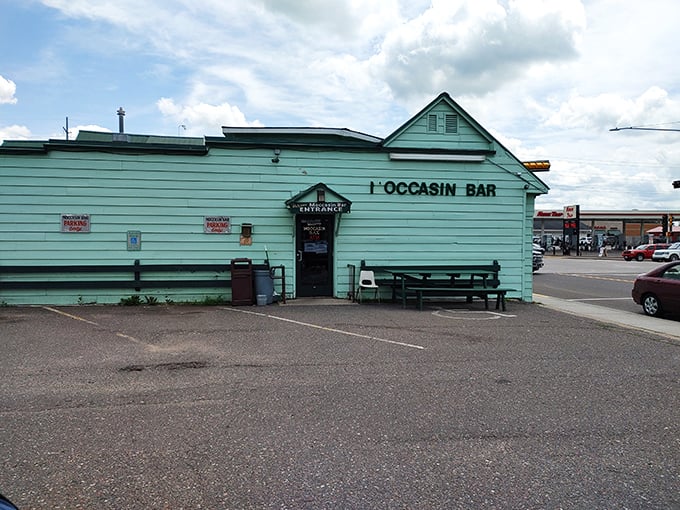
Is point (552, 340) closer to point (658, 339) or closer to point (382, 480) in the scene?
point (658, 339)

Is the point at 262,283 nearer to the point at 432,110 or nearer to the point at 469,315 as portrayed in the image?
the point at 469,315

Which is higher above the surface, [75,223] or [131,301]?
[75,223]

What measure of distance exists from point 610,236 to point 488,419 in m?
78.9

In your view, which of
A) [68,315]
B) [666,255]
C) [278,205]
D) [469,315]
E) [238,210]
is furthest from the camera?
[666,255]

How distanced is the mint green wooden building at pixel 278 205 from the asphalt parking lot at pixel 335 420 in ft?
12.7

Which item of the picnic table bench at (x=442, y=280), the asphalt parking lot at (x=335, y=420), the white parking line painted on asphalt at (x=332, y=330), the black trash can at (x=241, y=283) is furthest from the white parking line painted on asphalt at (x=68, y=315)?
the picnic table bench at (x=442, y=280)

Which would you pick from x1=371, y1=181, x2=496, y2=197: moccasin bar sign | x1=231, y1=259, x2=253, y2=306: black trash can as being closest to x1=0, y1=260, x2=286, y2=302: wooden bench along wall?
x1=231, y1=259, x2=253, y2=306: black trash can

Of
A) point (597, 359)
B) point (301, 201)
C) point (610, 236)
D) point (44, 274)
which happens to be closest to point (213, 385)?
point (597, 359)

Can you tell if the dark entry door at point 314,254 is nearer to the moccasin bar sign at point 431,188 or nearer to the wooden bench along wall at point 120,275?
the wooden bench along wall at point 120,275

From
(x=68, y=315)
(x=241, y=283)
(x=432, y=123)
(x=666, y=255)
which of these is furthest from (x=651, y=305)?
(x=666, y=255)

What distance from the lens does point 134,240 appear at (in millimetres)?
12578

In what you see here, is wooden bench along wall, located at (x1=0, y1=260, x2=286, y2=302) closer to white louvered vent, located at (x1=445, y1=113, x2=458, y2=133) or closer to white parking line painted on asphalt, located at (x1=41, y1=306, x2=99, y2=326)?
white parking line painted on asphalt, located at (x1=41, y1=306, x2=99, y2=326)

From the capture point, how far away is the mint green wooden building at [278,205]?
1227cm

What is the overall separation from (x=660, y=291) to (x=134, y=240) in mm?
12212
